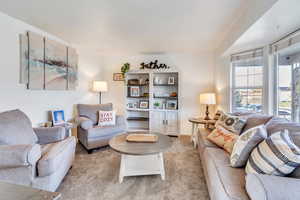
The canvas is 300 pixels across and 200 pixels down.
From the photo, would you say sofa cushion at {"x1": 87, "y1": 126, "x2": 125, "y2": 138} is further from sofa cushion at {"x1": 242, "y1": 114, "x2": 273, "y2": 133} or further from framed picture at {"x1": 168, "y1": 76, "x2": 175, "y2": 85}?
sofa cushion at {"x1": 242, "y1": 114, "x2": 273, "y2": 133}

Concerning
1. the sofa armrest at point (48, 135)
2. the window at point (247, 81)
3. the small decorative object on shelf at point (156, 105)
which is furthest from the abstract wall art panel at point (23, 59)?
the window at point (247, 81)

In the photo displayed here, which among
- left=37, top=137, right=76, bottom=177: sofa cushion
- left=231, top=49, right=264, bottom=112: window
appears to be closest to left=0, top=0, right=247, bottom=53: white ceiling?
left=231, top=49, right=264, bottom=112: window

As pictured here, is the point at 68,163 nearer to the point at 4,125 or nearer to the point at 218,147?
the point at 4,125

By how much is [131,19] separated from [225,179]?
2.25m

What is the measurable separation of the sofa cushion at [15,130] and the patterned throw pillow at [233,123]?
8.43 feet

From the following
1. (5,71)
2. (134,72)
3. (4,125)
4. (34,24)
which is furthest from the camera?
(134,72)

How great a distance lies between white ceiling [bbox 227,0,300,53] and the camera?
1.52 m

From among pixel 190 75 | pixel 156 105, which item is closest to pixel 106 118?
pixel 156 105

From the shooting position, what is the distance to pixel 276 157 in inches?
48.6

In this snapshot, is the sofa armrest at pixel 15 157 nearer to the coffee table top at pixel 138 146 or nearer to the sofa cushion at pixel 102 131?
the coffee table top at pixel 138 146

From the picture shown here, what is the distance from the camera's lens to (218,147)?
2.19 metres

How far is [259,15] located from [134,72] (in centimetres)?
306

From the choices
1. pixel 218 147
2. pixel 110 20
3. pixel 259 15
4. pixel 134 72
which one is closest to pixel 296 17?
pixel 259 15

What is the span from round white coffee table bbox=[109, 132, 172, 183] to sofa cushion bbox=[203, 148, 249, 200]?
2.01ft
